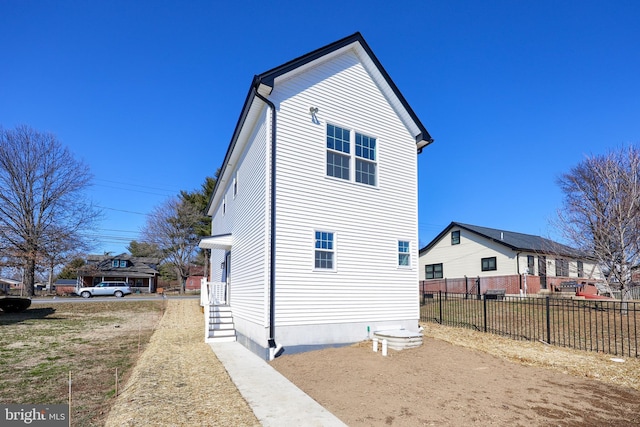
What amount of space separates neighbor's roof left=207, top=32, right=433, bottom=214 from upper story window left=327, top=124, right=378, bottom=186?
1732 millimetres

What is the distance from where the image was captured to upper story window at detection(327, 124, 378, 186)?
10703 mm

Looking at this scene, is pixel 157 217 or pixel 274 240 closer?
pixel 274 240

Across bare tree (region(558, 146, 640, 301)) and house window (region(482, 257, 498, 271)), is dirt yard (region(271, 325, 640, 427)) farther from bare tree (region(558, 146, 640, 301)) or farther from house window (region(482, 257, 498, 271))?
house window (region(482, 257, 498, 271))

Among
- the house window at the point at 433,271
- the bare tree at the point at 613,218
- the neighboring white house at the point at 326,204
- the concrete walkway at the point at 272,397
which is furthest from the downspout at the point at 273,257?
the house window at the point at 433,271

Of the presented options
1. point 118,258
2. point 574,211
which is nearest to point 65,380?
point 574,211

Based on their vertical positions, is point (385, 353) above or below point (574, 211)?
below

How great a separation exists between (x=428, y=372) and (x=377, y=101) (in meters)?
7.98

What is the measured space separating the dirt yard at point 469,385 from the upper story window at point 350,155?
465 centimetres

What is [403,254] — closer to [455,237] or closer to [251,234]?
[251,234]

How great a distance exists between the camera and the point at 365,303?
1059cm

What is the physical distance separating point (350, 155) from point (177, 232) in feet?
122

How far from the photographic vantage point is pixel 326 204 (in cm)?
1024

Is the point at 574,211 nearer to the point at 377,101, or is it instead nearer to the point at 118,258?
the point at 377,101

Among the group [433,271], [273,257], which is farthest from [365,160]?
[433,271]
